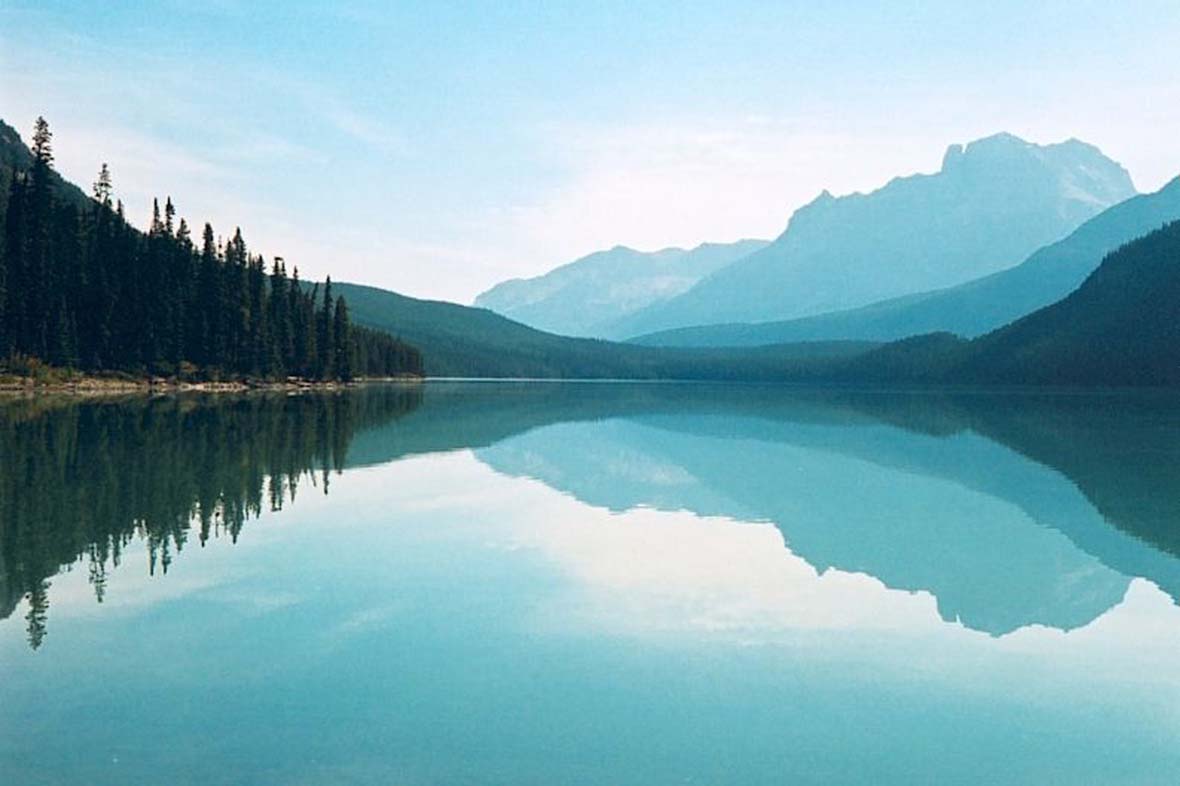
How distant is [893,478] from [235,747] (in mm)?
38691

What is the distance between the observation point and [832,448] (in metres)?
60.1

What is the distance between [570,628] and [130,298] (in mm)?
118337

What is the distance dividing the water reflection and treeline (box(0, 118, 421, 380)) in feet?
102

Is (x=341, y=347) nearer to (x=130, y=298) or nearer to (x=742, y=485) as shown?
(x=130, y=298)

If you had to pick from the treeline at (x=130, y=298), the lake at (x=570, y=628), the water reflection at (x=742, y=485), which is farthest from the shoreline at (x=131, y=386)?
the lake at (x=570, y=628)

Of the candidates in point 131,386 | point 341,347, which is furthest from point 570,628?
point 341,347

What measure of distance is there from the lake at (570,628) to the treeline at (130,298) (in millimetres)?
75572

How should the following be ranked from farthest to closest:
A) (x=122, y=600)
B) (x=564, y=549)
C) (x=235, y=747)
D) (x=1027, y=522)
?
(x=1027, y=522) < (x=564, y=549) < (x=122, y=600) < (x=235, y=747)

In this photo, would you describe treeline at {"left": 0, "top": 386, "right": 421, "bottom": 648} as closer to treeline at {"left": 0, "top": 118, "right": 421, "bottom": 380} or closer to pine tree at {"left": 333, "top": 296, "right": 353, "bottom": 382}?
treeline at {"left": 0, "top": 118, "right": 421, "bottom": 380}

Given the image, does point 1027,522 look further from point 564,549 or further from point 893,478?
point 564,549

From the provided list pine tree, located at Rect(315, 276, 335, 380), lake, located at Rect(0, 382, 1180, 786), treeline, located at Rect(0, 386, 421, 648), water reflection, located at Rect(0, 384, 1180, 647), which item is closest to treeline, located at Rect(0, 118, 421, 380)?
pine tree, located at Rect(315, 276, 335, 380)

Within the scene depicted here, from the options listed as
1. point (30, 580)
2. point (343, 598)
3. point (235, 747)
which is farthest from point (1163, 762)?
point (30, 580)

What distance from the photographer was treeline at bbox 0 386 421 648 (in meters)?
20.9

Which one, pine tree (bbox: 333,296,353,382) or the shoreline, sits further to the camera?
pine tree (bbox: 333,296,353,382)
